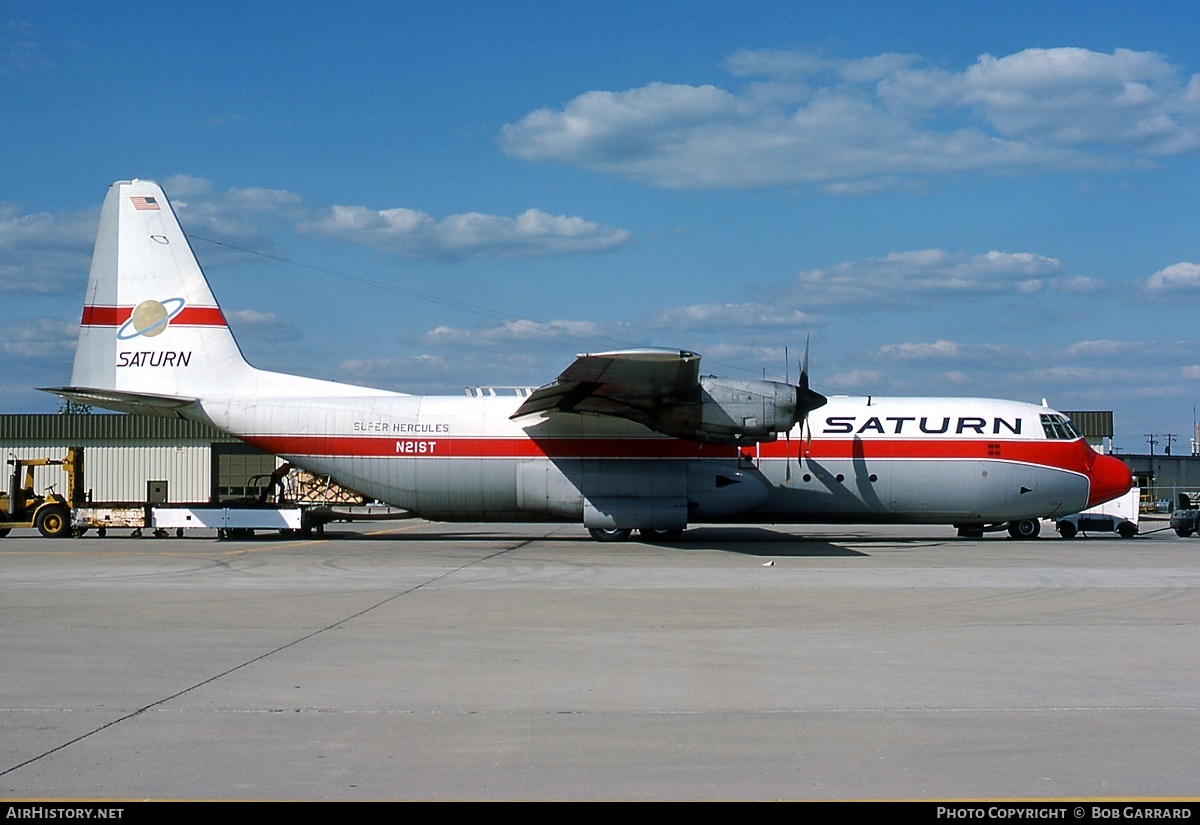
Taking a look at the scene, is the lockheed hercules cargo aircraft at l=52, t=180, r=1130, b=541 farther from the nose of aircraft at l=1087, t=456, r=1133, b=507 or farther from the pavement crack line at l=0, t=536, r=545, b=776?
the pavement crack line at l=0, t=536, r=545, b=776

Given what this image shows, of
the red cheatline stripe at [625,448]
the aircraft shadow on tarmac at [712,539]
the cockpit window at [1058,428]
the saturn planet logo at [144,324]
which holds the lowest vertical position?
the aircraft shadow on tarmac at [712,539]

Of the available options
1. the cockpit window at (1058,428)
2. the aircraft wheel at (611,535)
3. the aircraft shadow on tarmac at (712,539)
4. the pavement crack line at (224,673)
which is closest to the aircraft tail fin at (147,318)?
the aircraft shadow on tarmac at (712,539)

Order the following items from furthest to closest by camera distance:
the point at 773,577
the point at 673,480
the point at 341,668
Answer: the point at 673,480 < the point at 773,577 < the point at 341,668

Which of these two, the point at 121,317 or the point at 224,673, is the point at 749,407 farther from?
the point at 121,317

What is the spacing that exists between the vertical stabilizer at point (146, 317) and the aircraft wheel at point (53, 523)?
4183mm

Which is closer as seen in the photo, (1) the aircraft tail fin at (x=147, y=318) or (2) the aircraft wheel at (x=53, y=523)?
(1) the aircraft tail fin at (x=147, y=318)

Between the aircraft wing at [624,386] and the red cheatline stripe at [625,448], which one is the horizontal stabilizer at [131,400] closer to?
the red cheatline stripe at [625,448]

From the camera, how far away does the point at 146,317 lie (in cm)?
2577

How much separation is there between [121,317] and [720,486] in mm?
15569

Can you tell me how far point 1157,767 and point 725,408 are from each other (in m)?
16.0

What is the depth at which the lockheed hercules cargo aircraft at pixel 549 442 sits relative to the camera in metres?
24.4

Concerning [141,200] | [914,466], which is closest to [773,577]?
[914,466]
